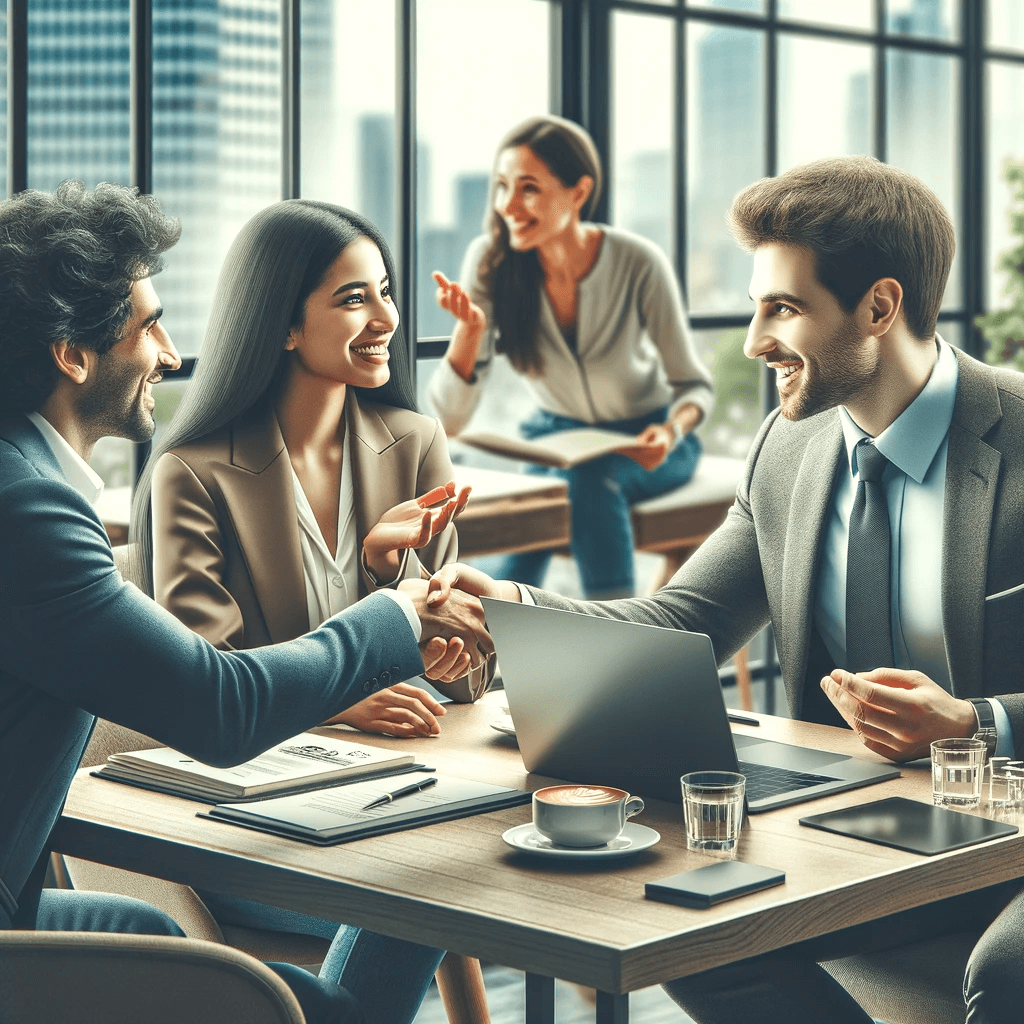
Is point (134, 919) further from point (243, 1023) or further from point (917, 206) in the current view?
point (917, 206)

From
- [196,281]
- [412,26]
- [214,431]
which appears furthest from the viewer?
[412,26]

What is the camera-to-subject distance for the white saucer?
157 cm

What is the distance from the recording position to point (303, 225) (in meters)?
2.50

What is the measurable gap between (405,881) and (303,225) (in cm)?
128

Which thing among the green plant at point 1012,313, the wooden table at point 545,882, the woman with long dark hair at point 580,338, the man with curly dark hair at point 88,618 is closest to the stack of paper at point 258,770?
the wooden table at point 545,882

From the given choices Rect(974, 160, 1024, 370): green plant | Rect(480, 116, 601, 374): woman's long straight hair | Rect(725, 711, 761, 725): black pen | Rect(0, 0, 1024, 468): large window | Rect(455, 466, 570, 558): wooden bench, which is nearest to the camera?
Rect(725, 711, 761, 725): black pen

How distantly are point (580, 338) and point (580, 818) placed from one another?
288 cm

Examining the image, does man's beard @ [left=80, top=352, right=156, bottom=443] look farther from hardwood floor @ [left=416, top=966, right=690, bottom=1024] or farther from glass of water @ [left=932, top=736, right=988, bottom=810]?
hardwood floor @ [left=416, top=966, right=690, bottom=1024]

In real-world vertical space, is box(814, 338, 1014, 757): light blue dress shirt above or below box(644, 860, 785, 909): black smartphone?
above

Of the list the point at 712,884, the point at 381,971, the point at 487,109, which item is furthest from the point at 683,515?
the point at 712,884

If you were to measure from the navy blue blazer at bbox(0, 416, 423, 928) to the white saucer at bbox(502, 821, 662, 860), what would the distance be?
10.3 inches

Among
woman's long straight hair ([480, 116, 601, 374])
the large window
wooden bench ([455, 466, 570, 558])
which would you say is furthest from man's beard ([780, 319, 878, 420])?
woman's long straight hair ([480, 116, 601, 374])

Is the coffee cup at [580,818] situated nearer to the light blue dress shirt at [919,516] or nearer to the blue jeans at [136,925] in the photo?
the blue jeans at [136,925]

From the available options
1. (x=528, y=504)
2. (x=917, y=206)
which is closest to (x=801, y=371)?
(x=917, y=206)
